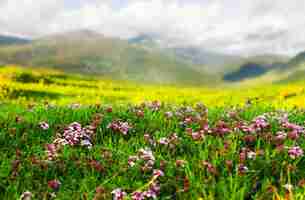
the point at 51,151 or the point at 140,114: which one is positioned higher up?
the point at 140,114

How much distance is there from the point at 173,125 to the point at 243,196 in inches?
128

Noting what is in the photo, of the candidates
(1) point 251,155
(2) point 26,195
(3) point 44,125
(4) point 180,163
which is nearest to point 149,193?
(4) point 180,163

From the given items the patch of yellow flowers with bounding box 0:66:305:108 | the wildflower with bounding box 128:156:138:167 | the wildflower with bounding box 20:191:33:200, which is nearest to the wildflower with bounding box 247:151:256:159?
the wildflower with bounding box 128:156:138:167

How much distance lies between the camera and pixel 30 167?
659cm

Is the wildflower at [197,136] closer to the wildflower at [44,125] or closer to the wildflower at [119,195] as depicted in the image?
the wildflower at [119,195]

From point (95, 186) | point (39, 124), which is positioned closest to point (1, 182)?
point (95, 186)

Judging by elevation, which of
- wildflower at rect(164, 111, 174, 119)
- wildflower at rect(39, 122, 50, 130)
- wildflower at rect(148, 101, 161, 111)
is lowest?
wildflower at rect(39, 122, 50, 130)

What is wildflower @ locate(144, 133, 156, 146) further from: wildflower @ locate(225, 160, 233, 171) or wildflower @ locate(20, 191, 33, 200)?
wildflower @ locate(20, 191, 33, 200)

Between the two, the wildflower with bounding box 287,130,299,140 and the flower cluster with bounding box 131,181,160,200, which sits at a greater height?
the wildflower with bounding box 287,130,299,140

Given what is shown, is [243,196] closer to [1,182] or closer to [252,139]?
A: [252,139]

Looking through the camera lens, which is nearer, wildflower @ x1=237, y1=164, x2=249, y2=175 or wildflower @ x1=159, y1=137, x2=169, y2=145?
wildflower @ x1=237, y1=164, x2=249, y2=175

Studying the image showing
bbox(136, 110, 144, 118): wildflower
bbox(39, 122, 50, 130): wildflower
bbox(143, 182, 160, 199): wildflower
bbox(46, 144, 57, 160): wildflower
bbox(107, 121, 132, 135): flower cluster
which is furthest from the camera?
bbox(136, 110, 144, 118): wildflower

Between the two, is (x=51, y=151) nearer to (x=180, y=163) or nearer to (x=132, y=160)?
(x=132, y=160)

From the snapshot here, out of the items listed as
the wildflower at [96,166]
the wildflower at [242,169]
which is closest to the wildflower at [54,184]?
the wildflower at [96,166]
